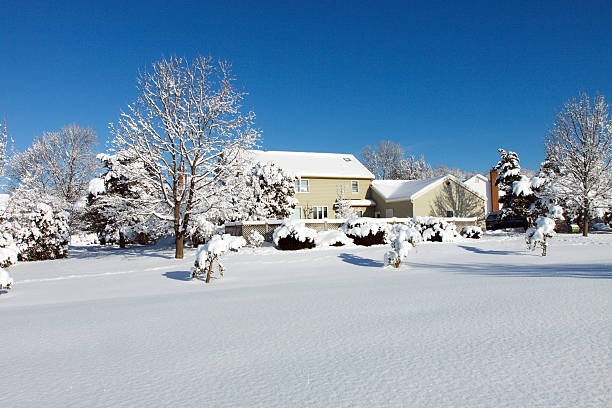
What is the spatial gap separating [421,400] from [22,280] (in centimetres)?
1447

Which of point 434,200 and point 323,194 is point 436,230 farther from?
point 323,194

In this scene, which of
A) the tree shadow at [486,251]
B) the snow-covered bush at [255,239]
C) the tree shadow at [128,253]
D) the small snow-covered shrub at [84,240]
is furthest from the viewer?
the small snow-covered shrub at [84,240]

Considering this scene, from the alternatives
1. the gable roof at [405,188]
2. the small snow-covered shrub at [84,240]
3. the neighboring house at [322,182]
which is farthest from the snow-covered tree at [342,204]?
the small snow-covered shrub at [84,240]

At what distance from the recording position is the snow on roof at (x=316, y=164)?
109ft

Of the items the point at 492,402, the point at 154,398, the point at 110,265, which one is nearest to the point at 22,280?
the point at 110,265

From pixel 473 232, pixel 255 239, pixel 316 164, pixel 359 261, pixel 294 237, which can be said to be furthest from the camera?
pixel 316 164

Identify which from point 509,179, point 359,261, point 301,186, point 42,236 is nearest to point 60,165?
point 42,236

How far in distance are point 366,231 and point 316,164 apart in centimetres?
1749

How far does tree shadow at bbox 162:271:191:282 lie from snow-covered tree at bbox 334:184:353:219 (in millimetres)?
19742

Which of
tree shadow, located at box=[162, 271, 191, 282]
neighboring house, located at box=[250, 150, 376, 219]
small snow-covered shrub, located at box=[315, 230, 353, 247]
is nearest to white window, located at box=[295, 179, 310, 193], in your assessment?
neighboring house, located at box=[250, 150, 376, 219]

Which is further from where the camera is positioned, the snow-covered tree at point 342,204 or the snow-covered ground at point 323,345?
the snow-covered tree at point 342,204

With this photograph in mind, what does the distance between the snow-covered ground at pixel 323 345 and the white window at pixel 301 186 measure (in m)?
23.1

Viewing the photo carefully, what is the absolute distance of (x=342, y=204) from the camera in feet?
104

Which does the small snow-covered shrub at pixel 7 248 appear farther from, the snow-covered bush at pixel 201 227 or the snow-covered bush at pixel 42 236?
the snow-covered bush at pixel 201 227
